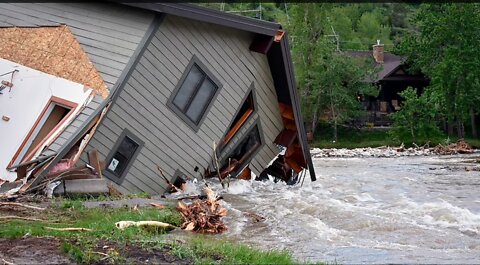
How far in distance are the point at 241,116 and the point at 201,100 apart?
2.07 meters

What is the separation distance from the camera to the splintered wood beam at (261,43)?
60.2 feet

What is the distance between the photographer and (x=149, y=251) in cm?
872

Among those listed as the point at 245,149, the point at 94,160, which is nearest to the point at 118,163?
the point at 94,160

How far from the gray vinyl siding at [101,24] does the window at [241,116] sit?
12.8 ft

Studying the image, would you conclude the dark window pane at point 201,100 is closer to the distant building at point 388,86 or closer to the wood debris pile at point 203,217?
the wood debris pile at point 203,217

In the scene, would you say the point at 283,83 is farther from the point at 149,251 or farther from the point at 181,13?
the point at 149,251

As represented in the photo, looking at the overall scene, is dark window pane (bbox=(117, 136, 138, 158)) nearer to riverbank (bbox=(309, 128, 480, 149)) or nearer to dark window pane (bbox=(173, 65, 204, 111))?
dark window pane (bbox=(173, 65, 204, 111))

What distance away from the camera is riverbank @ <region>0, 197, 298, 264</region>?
8.27 m

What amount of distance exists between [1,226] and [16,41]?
7811 mm

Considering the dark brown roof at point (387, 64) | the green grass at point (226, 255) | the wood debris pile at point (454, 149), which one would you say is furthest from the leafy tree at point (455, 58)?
the green grass at point (226, 255)

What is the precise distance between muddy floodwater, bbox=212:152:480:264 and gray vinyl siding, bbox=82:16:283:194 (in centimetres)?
156

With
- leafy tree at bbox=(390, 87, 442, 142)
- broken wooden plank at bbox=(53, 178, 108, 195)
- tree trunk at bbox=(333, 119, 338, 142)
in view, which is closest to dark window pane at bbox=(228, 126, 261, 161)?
broken wooden plank at bbox=(53, 178, 108, 195)

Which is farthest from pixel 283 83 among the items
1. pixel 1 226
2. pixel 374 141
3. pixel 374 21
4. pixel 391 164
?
pixel 374 21

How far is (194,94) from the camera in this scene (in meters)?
17.3
